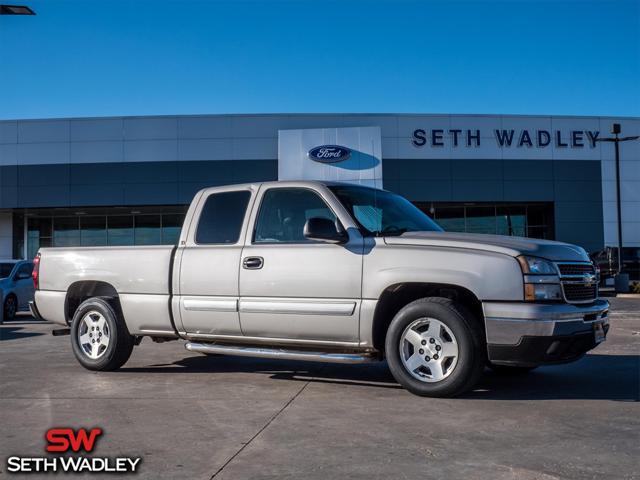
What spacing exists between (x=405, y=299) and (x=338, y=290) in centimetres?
62

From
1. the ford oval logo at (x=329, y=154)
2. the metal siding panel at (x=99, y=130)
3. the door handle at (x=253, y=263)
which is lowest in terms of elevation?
the door handle at (x=253, y=263)

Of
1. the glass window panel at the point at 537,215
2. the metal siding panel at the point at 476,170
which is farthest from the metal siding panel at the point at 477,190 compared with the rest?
the glass window panel at the point at 537,215

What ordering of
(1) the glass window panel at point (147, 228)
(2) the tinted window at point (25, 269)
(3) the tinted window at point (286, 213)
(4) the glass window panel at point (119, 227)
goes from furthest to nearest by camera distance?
(4) the glass window panel at point (119, 227), (1) the glass window panel at point (147, 228), (2) the tinted window at point (25, 269), (3) the tinted window at point (286, 213)

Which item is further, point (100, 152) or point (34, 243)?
point (34, 243)

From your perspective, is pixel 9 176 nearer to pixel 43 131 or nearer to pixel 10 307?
pixel 43 131

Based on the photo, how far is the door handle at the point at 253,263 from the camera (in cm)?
618

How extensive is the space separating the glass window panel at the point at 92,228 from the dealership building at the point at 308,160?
243 cm

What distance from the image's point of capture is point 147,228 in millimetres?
36906

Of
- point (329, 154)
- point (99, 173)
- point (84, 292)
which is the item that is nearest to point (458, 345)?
point (84, 292)

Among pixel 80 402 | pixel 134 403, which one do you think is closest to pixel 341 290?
pixel 134 403

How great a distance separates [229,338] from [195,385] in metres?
0.55

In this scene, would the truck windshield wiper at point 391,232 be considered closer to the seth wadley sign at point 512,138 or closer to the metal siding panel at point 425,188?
the metal siding panel at point 425,188

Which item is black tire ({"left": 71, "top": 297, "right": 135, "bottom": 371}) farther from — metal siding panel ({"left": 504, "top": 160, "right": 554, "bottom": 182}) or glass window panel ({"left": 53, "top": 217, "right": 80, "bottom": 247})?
glass window panel ({"left": 53, "top": 217, "right": 80, "bottom": 247})

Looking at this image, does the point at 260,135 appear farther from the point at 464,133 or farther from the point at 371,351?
the point at 371,351
